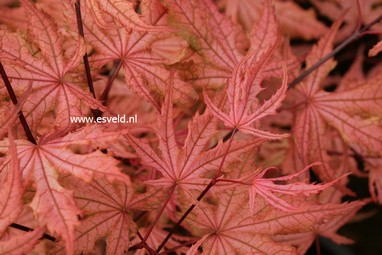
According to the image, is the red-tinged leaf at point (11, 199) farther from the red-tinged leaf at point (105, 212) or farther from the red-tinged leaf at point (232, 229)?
the red-tinged leaf at point (232, 229)

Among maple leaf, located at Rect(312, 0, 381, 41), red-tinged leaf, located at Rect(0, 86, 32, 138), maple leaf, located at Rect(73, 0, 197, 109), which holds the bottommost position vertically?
red-tinged leaf, located at Rect(0, 86, 32, 138)

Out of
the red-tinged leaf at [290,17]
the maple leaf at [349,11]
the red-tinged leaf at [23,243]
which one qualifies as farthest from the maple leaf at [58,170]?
the maple leaf at [349,11]

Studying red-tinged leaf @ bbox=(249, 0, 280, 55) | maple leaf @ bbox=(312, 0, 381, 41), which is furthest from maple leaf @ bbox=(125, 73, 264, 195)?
maple leaf @ bbox=(312, 0, 381, 41)

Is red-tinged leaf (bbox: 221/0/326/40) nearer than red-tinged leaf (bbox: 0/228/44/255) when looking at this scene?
No

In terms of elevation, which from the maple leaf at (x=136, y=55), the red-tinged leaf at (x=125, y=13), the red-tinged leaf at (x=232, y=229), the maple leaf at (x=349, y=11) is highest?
the maple leaf at (x=349, y=11)

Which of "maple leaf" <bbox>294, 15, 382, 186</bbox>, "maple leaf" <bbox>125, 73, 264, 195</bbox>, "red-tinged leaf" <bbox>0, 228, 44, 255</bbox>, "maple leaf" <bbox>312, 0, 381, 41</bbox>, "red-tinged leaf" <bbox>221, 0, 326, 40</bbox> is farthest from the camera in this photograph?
"maple leaf" <bbox>312, 0, 381, 41</bbox>

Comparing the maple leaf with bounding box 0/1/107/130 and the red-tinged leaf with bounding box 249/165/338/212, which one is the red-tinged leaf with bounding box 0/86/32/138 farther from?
the red-tinged leaf with bounding box 249/165/338/212

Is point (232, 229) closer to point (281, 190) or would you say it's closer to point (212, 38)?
Result: point (281, 190)

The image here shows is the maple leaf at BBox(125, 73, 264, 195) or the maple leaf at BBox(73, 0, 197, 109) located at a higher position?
the maple leaf at BBox(73, 0, 197, 109)
